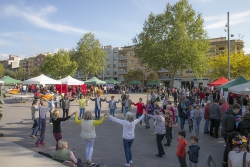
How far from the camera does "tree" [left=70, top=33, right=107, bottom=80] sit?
61344 mm

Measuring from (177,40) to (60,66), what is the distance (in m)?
36.9

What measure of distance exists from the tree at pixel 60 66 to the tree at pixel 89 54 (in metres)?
2.92

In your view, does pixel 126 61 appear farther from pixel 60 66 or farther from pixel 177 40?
pixel 177 40

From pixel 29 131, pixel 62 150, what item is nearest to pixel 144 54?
pixel 29 131

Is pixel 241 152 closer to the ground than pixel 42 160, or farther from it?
farther from it

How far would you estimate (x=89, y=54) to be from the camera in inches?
2411

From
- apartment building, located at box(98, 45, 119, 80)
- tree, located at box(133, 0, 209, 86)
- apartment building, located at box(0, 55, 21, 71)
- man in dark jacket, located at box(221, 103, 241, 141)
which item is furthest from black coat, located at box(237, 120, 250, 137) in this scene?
apartment building, located at box(0, 55, 21, 71)

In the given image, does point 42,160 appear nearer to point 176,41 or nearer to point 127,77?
point 176,41

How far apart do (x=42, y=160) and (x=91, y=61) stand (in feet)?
190

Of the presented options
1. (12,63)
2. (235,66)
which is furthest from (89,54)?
(12,63)

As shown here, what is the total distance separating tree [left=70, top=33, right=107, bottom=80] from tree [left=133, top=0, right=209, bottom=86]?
1004 inches

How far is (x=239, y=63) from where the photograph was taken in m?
33.8

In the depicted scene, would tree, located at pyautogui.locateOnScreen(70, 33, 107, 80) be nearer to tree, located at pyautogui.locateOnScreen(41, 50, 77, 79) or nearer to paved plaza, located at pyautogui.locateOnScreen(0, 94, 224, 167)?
tree, located at pyautogui.locateOnScreen(41, 50, 77, 79)

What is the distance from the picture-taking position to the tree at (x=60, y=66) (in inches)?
2351
